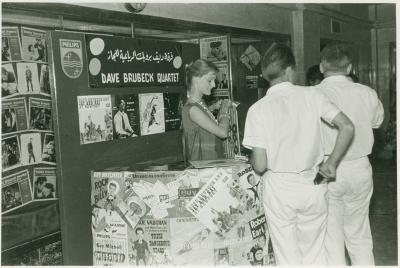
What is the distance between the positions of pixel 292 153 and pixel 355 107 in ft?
2.40

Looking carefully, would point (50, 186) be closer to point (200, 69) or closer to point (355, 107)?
point (200, 69)

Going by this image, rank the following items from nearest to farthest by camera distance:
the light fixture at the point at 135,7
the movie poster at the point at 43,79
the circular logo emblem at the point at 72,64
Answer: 1. the circular logo emblem at the point at 72,64
2. the movie poster at the point at 43,79
3. the light fixture at the point at 135,7

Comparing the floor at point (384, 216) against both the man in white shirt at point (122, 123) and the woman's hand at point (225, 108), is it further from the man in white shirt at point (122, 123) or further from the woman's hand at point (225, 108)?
the man in white shirt at point (122, 123)

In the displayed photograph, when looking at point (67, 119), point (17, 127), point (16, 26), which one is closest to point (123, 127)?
point (67, 119)

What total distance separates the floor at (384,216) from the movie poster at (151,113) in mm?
2025

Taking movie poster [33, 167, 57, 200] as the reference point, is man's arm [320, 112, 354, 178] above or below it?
above

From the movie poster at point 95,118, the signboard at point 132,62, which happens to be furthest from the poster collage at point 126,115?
the signboard at point 132,62

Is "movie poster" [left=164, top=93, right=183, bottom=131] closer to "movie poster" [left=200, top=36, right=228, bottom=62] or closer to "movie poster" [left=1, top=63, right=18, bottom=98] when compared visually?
"movie poster" [left=200, top=36, right=228, bottom=62]

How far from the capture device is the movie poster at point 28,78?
326cm

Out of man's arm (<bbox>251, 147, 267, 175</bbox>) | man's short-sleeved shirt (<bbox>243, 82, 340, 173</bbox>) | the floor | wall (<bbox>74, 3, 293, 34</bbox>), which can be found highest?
wall (<bbox>74, 3, 293, 34</bbox>)

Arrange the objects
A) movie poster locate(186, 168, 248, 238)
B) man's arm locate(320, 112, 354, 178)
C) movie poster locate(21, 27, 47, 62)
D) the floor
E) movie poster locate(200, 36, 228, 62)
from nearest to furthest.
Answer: man's arm locate(320, 112, 354, 178), movie poster locate(186, 168, 248, 238), movie poster locate(21, 27, 47, 62), the floor, movie poster locate(200, 36, 228, 62)

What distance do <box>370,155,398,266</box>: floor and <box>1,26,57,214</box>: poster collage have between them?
2.67 metres

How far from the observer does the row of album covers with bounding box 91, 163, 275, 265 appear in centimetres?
282

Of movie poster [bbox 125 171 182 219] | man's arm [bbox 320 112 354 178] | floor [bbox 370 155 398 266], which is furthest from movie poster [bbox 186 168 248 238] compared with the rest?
floor [bbox 370 155 398 266]
